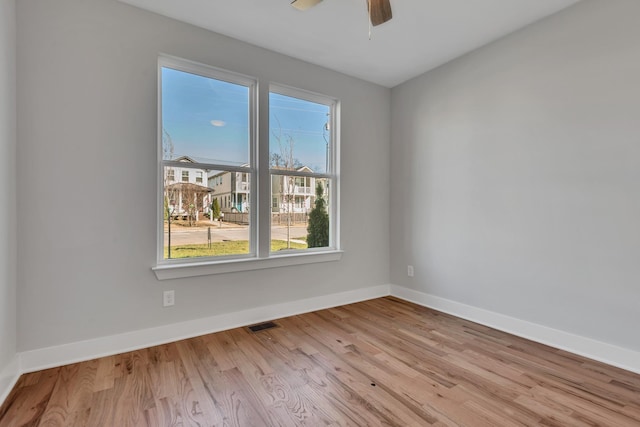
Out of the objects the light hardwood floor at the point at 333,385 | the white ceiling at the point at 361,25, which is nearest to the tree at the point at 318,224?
the light hardwood floor at the point at 333,385

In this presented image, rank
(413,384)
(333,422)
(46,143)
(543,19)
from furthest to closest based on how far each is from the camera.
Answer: (543,19), (46,143), (413,384), (333,422)

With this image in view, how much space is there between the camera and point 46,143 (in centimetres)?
209

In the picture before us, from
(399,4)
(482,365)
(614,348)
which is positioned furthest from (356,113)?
(614,348)

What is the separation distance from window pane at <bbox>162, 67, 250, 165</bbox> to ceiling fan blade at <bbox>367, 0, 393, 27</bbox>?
1.51 metres

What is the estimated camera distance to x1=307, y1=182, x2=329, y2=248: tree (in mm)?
3461

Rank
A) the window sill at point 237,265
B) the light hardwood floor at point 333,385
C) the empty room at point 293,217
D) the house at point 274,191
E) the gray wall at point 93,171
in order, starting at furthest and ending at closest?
1. the house at point 274,191
2. the window sill at point 237,265
3. the gray wall at point 93,171
4. the empty room at point 293,217
5. the light hardwood floor at point 333,385

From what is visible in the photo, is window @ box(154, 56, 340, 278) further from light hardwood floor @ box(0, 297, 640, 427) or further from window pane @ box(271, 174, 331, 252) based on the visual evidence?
light hardwood floor @ box(0, 297, 640, 427)

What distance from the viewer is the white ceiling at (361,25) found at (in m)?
2.35

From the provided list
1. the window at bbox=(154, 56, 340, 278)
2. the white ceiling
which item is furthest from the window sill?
the white ceiling

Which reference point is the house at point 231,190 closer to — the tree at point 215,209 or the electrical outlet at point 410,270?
the tree at point 215,209

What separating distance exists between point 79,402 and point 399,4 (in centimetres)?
335

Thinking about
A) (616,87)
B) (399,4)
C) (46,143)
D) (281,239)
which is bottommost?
(281,239)

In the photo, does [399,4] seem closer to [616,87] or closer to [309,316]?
[616,87]

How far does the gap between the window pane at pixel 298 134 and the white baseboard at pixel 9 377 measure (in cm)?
235
